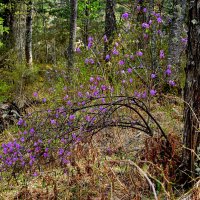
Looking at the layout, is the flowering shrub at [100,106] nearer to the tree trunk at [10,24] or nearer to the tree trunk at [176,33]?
the tree trunk at [176,33]

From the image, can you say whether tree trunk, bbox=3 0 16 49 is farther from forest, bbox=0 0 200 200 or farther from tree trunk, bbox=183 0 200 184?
tree trunk, bbox=183 0 200 184

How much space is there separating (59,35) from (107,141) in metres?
15.2

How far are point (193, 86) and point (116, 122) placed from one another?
83 centimetres

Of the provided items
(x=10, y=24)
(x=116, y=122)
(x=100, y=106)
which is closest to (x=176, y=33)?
(x=100, y=106)

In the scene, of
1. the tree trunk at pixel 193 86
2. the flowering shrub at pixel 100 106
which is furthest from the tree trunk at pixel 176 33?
the tree trunk at pixel 193 86

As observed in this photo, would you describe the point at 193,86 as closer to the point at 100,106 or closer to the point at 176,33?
the point at 100,106

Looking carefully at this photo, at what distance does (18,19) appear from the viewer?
13.9 meters

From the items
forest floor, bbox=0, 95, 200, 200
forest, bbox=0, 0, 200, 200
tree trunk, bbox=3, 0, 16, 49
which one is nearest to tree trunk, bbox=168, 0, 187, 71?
forest, bbox=0, 0, 200, 200

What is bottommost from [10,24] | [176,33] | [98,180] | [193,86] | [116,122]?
[98,180]

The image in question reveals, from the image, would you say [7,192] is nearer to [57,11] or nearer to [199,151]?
[199,151]

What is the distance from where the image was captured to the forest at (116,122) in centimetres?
327

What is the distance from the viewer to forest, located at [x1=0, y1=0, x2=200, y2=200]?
327 centimetres

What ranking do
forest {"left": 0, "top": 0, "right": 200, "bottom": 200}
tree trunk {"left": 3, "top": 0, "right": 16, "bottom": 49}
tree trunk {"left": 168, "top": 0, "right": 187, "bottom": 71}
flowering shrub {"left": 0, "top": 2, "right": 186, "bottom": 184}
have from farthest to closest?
tree trunk {"left": 3, "top": 0, "right": 16, "bottom": 49} < tree trunk {"left": 168, "top": 0, "right": 187, "bottom": 71} < flowering shrub {"left": 0, "top": 2, "right": 186, "bottom": 184} < forest {"left": 0, "top": 0, "right": 200, "bottom": 200}

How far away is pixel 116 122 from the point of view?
142 inches
